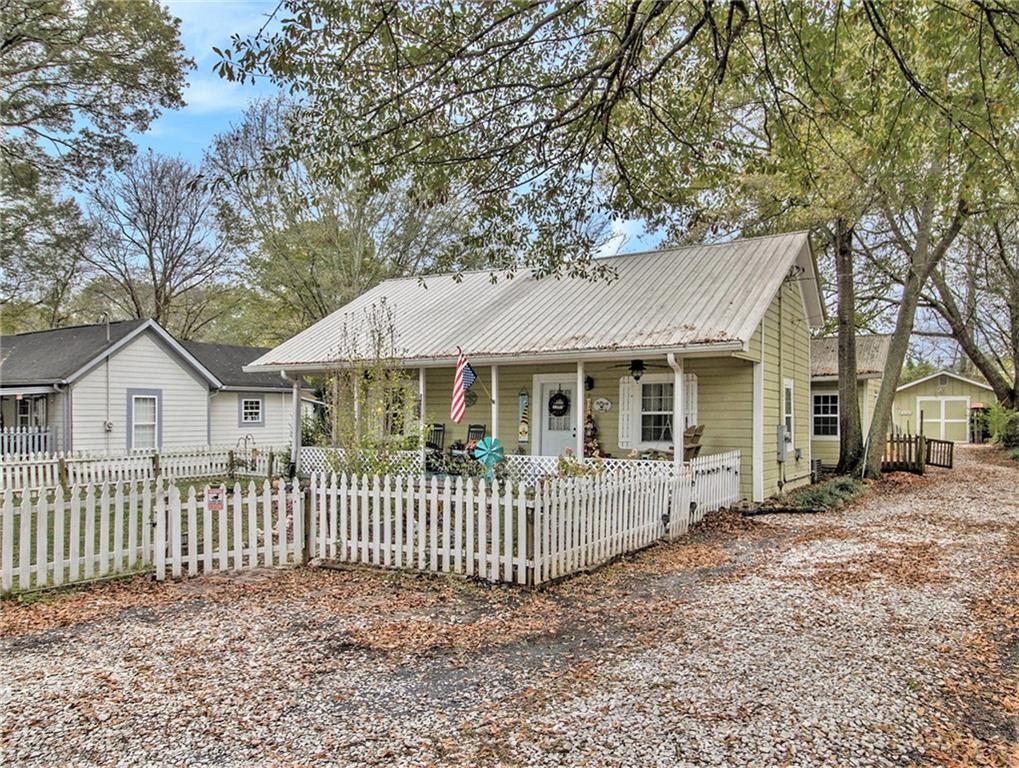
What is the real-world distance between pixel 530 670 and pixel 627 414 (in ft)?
30.5

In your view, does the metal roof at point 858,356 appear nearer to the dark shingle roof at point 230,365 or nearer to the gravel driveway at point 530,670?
the gravel driveway at point 530,670

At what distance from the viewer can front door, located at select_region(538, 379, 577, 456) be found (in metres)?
14.0

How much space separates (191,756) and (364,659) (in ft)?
4.73

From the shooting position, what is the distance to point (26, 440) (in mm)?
17234

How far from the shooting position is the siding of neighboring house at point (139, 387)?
1781 cm

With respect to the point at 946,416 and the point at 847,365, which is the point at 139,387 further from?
the point at 946,416

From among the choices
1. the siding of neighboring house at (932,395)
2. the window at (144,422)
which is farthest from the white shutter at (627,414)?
the siding of neighboring house at (932,395)

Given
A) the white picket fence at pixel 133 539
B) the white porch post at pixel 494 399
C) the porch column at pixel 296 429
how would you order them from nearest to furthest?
the white picket fence at pixel 133 539 < the white porch post at pixel 494 399 < the porch column at pixel 296 429

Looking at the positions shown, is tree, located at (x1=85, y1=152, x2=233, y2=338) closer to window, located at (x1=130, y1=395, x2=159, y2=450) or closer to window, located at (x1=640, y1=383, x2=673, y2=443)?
window, located at (x1=130, y1=395, x2=159, y2=450)

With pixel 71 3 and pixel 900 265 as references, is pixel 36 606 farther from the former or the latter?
pixel 900 265

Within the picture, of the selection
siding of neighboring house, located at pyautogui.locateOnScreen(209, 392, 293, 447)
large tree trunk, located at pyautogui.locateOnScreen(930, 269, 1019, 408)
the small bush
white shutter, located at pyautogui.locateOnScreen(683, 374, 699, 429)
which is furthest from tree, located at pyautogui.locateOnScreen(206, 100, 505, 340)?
large tree trunk, located at pyautogui.locateOnScreen(930, 269, 1019, 408)

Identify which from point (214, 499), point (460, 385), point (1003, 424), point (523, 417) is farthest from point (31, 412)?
point (1003, 424)

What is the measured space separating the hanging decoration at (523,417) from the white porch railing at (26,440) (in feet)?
39.7

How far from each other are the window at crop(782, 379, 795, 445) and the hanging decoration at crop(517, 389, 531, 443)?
17.7ft
